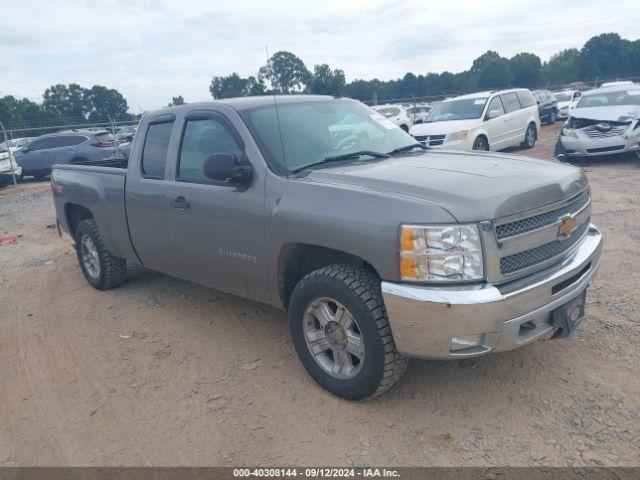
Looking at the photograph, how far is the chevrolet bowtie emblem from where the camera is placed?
321 centimetres

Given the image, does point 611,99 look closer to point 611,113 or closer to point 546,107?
point 611,113

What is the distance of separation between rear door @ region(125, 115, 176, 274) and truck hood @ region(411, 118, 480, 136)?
28.9ft

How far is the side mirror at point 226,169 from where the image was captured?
3.57 metres

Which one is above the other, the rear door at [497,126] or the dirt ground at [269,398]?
the rear door at [497,126]

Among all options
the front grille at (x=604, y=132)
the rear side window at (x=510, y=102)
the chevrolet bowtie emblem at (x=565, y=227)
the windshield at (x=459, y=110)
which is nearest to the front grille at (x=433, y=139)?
the windshield at (x=459, y=110)

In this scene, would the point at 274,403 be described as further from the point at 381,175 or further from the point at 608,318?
the point at 608,318

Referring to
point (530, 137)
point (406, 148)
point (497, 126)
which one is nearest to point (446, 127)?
point (497, 126)

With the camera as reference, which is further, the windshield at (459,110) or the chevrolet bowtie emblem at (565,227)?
the windshield at (459,110)

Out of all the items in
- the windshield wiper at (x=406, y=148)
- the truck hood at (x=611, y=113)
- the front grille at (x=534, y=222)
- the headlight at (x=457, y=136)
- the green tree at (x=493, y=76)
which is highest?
the green tree at (x=493, y=76)

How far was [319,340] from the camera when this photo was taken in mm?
3477

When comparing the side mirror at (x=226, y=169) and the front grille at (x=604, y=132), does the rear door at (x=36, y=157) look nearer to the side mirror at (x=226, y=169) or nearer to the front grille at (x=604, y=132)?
the front grille at (x=604, y=132)

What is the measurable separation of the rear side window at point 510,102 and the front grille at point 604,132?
8.90 ft

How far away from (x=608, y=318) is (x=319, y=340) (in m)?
2.37

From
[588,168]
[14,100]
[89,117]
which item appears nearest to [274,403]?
[588,168]
